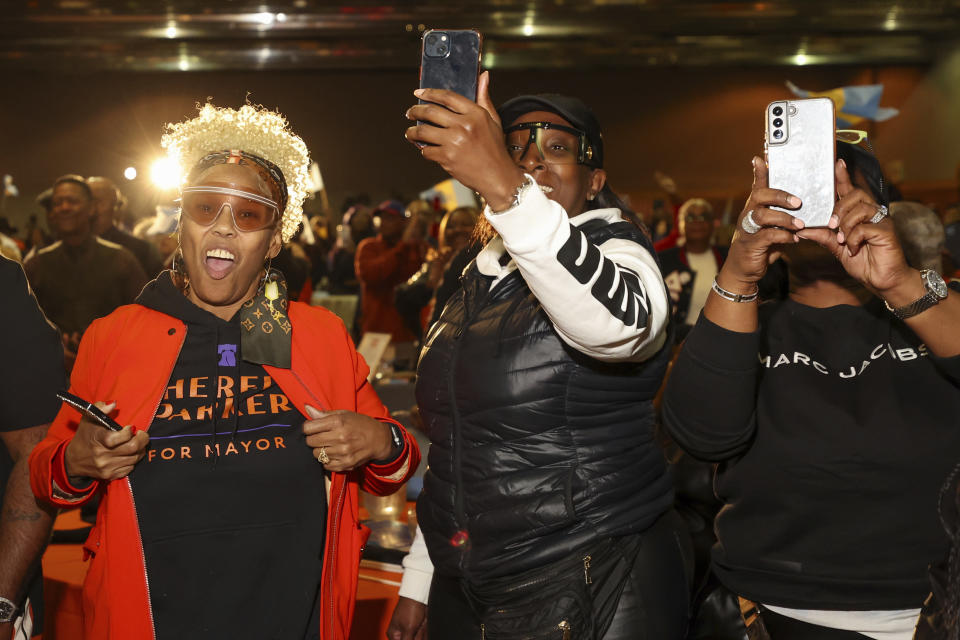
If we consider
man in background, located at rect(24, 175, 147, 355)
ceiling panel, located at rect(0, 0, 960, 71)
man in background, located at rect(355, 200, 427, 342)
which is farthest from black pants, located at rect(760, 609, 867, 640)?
ceiling panel, located at rect(0, 0, 960, 71)

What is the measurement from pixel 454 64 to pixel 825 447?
3.66ft

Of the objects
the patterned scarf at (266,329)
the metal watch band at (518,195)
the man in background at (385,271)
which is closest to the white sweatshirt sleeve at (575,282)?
the metal watch band at (518,195)

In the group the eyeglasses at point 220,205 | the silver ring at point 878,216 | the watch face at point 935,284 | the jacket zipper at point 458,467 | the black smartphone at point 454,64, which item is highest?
the black smartphone at point 454,64

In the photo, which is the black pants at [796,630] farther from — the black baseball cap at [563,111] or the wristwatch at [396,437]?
the black baseball cap at [563,111]

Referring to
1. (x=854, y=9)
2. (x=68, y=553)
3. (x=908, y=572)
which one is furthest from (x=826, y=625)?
(x=854, y=9)

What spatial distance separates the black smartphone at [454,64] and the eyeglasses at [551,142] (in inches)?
28.6

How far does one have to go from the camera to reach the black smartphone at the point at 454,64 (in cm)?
147

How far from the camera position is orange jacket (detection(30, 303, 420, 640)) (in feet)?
6.15

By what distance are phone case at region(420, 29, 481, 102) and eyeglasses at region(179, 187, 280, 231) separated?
80 cm

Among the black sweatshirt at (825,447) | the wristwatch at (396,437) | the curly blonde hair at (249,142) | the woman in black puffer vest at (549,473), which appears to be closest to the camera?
the black sweatshirt at (825,447)

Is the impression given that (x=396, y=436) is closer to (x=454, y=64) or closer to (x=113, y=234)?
(x=454, y=64)

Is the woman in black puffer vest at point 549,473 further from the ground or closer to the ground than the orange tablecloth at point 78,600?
further from the ground

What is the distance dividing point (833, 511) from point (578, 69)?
17096mm

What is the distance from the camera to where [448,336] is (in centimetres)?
212
